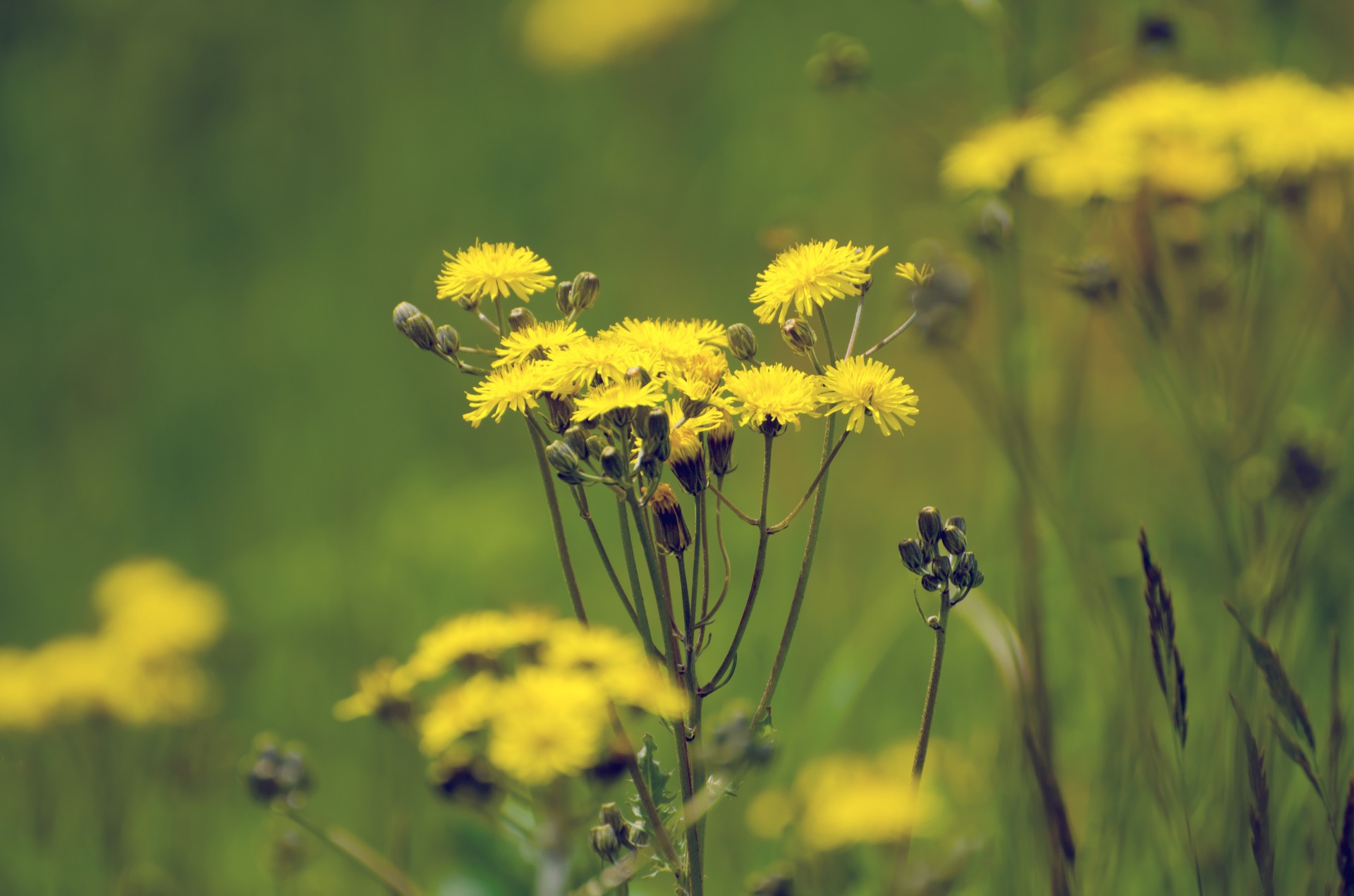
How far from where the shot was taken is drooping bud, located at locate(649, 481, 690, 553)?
1062mm

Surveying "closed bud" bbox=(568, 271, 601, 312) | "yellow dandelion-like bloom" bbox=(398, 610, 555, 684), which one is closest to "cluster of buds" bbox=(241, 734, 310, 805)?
"yellow dandelion-like bloom" bbox=(398, 610, 555, 684)

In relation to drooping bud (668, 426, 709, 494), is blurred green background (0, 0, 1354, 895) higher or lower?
higher

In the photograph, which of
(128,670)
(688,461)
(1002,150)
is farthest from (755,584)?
(128,670)

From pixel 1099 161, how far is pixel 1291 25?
648 mm

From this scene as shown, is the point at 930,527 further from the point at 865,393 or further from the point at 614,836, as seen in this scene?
the point at 614,836

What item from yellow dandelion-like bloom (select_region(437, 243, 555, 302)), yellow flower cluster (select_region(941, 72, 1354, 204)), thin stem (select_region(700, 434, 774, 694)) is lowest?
thin stem (select_region(700, 434, 774, 694))

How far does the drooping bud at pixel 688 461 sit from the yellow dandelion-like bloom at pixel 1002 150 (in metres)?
1.24

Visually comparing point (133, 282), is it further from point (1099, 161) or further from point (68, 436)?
point (1099, 161)

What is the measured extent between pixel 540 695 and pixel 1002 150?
1546 millimetres

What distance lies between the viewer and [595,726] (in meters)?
0.86

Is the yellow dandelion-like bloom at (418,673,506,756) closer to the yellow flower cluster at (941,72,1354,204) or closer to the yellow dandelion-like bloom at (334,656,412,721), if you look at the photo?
the yellow dandelion-like bloom at (334,656,412,721)

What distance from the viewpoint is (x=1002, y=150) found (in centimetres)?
195

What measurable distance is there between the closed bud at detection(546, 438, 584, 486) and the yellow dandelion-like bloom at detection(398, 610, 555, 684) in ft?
0.58

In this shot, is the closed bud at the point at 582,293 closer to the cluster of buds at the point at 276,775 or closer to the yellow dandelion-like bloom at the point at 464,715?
the yellow dandelion-like bloom at the point at 464,715
